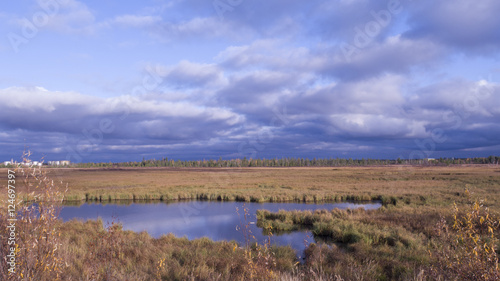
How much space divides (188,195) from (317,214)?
19.8 metres

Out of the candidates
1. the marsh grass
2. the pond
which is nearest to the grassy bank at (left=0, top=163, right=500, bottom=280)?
the marsh grass

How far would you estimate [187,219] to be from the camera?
76.4ft

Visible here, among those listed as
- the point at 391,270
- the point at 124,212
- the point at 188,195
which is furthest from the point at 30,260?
the point at 188,195

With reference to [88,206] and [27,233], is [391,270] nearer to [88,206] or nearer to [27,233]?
[27,233]

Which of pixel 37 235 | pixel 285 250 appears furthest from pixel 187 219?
pixel 37 235

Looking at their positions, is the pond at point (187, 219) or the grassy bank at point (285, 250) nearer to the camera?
the grassy bank at point (285, 250)

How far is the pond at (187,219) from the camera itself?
17328 millimetres

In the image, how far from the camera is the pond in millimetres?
17328

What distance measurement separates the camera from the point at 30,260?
4340 mm

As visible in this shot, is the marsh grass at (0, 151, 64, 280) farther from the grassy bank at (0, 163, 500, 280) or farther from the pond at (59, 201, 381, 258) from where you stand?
the pond at (59, 201, 381, 258)

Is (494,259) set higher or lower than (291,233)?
higher

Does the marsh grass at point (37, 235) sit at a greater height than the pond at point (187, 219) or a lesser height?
greater

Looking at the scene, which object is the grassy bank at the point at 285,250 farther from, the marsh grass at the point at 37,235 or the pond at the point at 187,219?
the pond at the point at 187,219

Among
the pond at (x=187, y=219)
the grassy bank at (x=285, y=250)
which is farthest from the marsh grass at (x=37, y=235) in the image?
the pond at (x=187, y=219)
